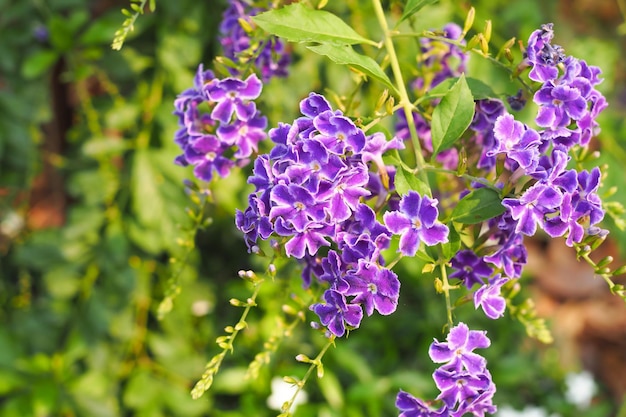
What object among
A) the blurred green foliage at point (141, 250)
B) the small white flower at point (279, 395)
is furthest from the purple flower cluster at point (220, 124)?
the small white flower at point (279, 395)

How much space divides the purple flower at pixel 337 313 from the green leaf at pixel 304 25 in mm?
356

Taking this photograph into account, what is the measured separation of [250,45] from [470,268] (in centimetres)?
49

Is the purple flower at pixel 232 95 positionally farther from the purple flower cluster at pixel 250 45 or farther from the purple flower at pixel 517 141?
the purple flower at pixel 517 141

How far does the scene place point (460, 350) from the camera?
97cm

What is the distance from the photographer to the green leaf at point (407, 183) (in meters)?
1.00

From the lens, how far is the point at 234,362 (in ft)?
7.75

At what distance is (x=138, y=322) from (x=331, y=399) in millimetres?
606

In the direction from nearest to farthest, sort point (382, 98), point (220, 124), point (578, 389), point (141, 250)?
point (382, 98) < point (220, 124) < point (141, 250) < point (578, 389)

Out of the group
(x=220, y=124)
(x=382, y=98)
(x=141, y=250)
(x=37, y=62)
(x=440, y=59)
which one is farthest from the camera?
(x=141, y=250)

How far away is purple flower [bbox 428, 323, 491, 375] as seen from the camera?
960 mm

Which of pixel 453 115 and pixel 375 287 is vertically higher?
pixel 453 115

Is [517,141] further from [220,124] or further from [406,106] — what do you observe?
[220,124]

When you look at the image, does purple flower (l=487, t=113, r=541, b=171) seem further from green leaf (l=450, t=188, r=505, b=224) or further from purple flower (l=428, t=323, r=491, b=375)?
purple flower (l=428, t=323, r=491, b=375)

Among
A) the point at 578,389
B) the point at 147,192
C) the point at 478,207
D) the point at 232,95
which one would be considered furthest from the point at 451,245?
the point at 578,389
